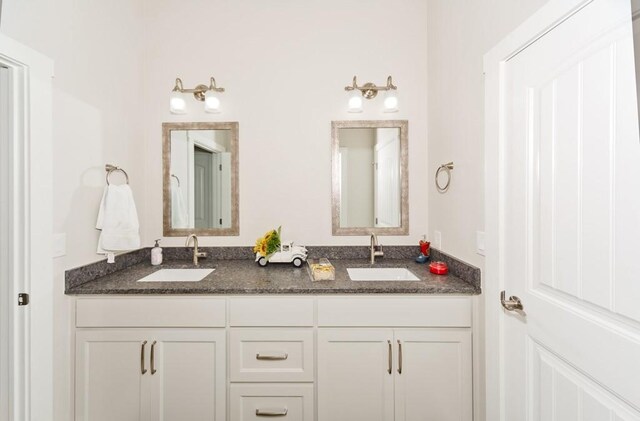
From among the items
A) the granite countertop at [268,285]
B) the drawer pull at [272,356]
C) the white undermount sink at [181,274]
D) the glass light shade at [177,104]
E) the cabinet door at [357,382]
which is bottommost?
the cabinet door at [357,382]

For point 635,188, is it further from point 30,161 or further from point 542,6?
point 30,161

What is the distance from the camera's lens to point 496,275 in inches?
53.7

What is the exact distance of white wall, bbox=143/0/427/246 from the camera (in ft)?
7.32

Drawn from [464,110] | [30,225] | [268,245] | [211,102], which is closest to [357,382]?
[268,245]

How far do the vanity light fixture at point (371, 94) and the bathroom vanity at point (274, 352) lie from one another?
1288 mm

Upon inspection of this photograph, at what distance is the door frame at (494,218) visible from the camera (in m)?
1.32

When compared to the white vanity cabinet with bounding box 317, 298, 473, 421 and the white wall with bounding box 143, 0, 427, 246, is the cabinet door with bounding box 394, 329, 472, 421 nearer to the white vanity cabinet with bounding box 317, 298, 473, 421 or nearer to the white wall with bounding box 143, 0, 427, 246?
the white vanity cabinet with bounding box 317, 298, 473, 421

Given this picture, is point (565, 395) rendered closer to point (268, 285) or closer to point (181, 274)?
point (268, 285)

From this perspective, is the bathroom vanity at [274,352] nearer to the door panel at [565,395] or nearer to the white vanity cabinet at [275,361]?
the white vanity cabinet at [275,361]

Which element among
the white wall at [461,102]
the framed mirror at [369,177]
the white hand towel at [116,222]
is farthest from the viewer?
the framed mirror at [369,177]

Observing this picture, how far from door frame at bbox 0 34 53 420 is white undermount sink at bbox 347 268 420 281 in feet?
5.17

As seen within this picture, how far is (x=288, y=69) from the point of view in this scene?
2236 millimetres

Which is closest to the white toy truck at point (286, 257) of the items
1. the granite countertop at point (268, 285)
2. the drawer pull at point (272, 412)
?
the granite countertop at point (268, 285)

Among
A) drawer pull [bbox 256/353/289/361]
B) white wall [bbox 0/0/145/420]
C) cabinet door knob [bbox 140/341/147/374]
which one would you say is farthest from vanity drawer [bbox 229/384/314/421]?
white wall [bbox 0/0/145/420]
